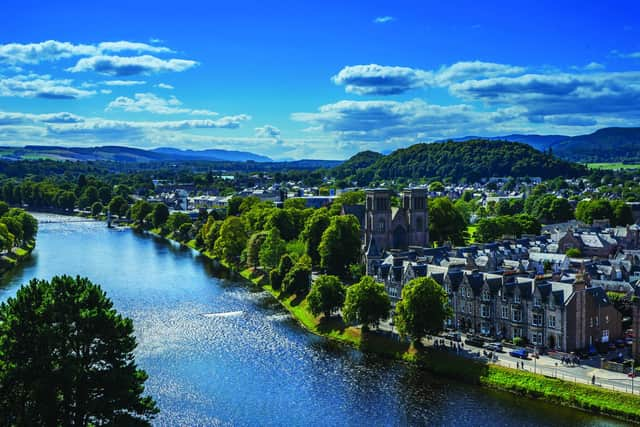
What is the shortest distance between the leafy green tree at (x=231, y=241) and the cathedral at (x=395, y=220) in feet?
90.6

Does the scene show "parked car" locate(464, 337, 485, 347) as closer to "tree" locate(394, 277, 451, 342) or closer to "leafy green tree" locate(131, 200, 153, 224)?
"tree" locate(394, 277, 451, 342)

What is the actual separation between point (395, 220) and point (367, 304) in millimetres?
37398

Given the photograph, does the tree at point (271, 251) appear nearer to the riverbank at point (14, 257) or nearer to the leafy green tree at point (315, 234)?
the leafy green tree at point (315, 234)

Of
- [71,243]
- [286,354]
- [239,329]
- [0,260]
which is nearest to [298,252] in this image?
[239,329]

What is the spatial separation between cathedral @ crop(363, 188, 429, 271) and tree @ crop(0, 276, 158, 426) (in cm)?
6321

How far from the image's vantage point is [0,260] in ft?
379

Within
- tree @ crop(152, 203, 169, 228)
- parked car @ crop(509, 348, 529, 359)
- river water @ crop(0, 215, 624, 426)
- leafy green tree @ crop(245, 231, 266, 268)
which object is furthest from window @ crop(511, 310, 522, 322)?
→ tree @ crop(152, 203, 169, 228)

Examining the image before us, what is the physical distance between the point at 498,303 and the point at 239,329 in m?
28.1

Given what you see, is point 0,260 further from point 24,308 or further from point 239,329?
point 24,308

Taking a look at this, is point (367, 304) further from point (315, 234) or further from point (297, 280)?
point (315, 234)

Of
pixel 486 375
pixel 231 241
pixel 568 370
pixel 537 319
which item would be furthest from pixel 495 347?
pixel 231 241

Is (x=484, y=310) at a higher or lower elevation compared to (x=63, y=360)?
lower

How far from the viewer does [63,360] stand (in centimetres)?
3672

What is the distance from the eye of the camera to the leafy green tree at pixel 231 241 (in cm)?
12000
